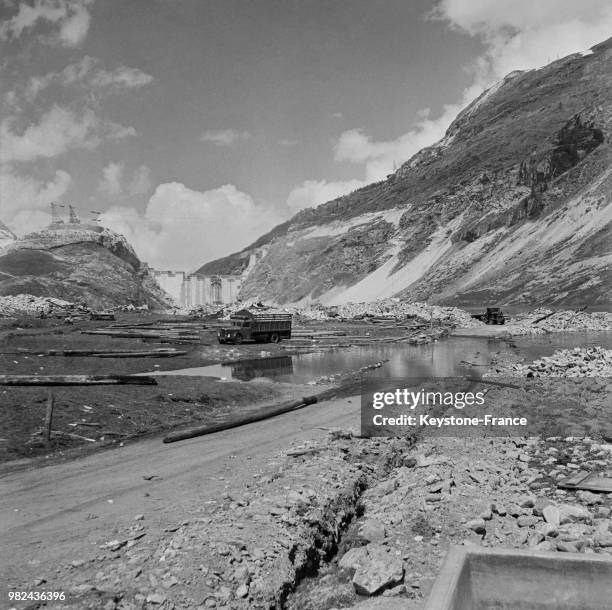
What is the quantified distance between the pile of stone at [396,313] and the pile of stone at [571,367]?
37.9 meters

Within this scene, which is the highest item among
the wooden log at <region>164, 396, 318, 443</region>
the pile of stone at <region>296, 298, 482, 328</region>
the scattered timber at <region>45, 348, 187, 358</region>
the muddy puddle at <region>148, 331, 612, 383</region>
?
the pile of stone at <region>296, 298, 482, 328</region>

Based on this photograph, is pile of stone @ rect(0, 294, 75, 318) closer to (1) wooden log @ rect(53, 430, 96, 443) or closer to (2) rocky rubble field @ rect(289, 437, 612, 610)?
(1) wooden log @ rect(53, 430, 96, 443)

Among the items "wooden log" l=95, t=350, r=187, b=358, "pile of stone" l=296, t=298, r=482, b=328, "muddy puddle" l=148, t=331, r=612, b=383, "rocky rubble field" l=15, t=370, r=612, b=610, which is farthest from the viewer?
"pile of stone" l=296, t=298, r=482, b=328

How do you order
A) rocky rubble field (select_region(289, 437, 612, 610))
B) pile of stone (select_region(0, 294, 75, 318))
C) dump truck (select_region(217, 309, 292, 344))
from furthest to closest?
1. pile of stone (select_region(0, 294, 75, 318))
2. dump truck (select_region(217, 309, 292, 344))
3. rocky rubble field (select_region(289, 437, 612, 610))

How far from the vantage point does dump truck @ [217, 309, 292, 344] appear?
148ft

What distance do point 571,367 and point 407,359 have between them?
46.5ft

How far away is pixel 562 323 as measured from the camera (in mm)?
58688

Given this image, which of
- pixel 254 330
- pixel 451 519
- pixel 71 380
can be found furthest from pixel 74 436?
pixel 254 330

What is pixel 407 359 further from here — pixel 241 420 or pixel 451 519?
pixel 451 519

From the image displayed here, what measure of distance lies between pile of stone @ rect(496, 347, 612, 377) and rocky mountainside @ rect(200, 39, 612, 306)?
158 feet

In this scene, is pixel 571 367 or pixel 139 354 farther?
pixel 139 354

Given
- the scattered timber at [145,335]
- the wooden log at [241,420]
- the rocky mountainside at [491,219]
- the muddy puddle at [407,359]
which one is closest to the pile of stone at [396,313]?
the rocky mountainside at [491,219]

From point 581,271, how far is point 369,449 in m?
75.2

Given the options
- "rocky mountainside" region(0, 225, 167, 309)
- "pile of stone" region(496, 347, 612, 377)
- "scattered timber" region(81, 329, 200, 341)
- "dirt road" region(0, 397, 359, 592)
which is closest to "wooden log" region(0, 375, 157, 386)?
"dirt road" region(0, 397, 359, 592)
